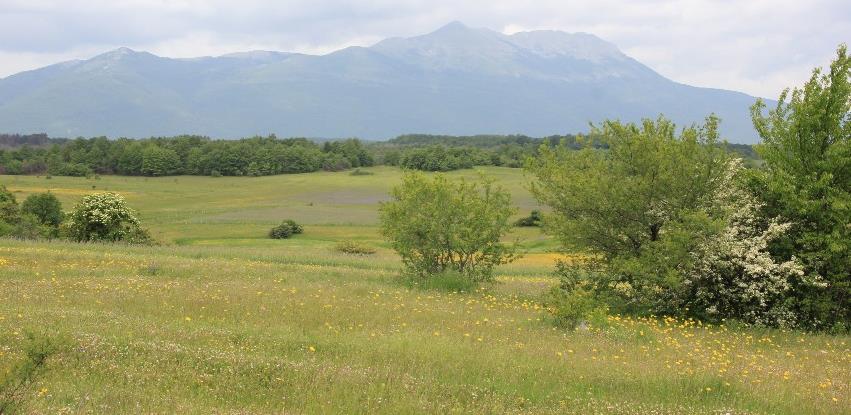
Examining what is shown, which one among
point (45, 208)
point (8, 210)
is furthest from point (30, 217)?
point (45, 208)

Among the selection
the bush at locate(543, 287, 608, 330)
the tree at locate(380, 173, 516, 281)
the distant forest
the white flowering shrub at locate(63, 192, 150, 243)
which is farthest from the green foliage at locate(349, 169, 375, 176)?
Answer: the bush at locate(543, 287, 608, 330)

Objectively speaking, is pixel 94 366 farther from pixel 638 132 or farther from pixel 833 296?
pixel 833 296

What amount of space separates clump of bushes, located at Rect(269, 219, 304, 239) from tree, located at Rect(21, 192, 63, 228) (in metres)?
19.1

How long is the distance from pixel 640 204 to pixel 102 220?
33042 mm

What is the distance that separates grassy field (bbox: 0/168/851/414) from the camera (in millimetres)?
8516

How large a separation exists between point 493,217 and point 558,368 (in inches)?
462

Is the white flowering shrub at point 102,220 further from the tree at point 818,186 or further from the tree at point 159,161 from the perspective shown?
the tree at point 159,161

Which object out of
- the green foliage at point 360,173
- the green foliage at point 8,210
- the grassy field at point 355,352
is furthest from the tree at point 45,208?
the green foliage at point 360,173

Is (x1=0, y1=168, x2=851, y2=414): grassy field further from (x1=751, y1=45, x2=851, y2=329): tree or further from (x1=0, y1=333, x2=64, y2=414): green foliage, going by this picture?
(x1=751, y1=45, x2=851, y2=329): tree

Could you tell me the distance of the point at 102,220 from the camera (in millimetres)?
40094

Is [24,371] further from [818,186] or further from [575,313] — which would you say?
[818,186]

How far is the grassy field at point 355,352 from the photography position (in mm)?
8516

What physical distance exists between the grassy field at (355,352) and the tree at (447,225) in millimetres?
1428

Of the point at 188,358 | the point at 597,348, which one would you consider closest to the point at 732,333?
the point at 597,348
